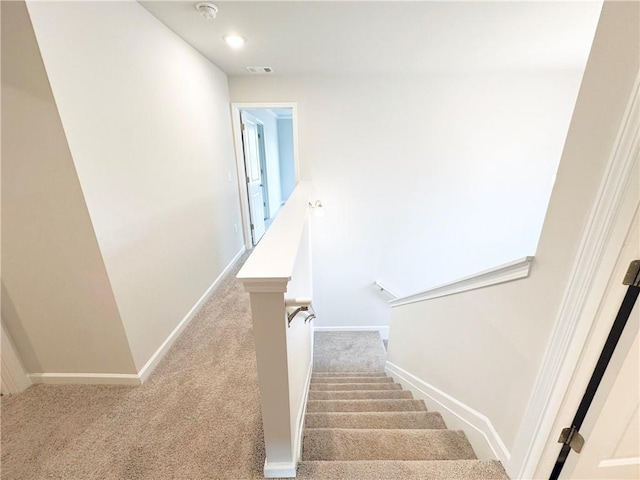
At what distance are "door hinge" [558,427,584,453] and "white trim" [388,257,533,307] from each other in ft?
1.83

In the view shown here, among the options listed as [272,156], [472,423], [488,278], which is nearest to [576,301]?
[488,278]

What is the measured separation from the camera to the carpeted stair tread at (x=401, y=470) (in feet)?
3.70

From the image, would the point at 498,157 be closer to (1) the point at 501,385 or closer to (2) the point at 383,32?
(2) the point at 383,32

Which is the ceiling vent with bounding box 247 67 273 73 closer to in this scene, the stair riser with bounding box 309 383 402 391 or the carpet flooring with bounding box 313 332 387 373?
the stair riser with bounding box 309 383 402 391

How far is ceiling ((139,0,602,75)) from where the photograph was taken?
1.83m

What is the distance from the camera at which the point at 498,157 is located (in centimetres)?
363

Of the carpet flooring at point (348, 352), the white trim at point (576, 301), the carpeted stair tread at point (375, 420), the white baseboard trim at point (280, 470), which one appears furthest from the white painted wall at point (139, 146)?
the white trim at point (576, 301)

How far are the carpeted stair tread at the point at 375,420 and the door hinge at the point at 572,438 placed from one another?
0.80 m

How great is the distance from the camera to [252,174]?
14.0 feet

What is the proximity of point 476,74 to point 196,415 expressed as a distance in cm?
440

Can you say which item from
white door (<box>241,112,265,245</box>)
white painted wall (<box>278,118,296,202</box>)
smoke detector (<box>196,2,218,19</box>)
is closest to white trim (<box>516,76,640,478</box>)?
smoke detector (<box>196,2,218,19</box>)

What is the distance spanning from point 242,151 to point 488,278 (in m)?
3.36

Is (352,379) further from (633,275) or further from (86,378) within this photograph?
(633,275)

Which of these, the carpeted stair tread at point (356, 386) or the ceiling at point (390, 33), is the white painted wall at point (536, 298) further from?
the ceiling at point (390, 33)
